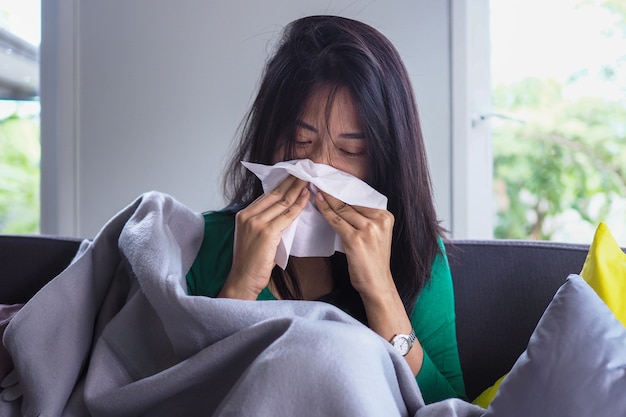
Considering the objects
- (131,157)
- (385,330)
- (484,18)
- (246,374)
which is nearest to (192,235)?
(385,330)

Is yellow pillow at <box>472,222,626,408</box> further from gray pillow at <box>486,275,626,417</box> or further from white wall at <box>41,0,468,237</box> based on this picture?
white wall at <box>41,0,468,237</box>

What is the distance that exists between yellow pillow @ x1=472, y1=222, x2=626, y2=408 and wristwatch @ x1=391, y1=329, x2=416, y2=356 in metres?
0.15

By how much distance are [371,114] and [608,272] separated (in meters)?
0.46

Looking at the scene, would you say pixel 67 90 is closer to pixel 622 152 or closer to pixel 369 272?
pixel 369 272

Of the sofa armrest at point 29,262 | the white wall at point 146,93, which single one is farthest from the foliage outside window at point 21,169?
the sofa armrest at point 29,262

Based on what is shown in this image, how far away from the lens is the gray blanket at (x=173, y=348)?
880 millimetres

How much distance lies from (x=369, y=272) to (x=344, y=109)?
0.28 meters

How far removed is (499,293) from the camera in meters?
1.43

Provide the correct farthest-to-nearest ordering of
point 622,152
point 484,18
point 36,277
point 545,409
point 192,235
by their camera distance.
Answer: point 622,152 < point 484,18 < point 36,277 < point 192,235 < point 545,409

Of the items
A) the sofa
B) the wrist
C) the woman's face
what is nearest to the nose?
the woman's face

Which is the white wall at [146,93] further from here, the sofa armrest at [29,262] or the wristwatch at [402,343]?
the wristwatch at [402,343]

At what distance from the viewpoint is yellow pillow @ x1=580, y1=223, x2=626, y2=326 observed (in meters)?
1.15

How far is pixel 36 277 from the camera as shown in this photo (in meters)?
1.54

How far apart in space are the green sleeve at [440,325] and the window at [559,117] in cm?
129
